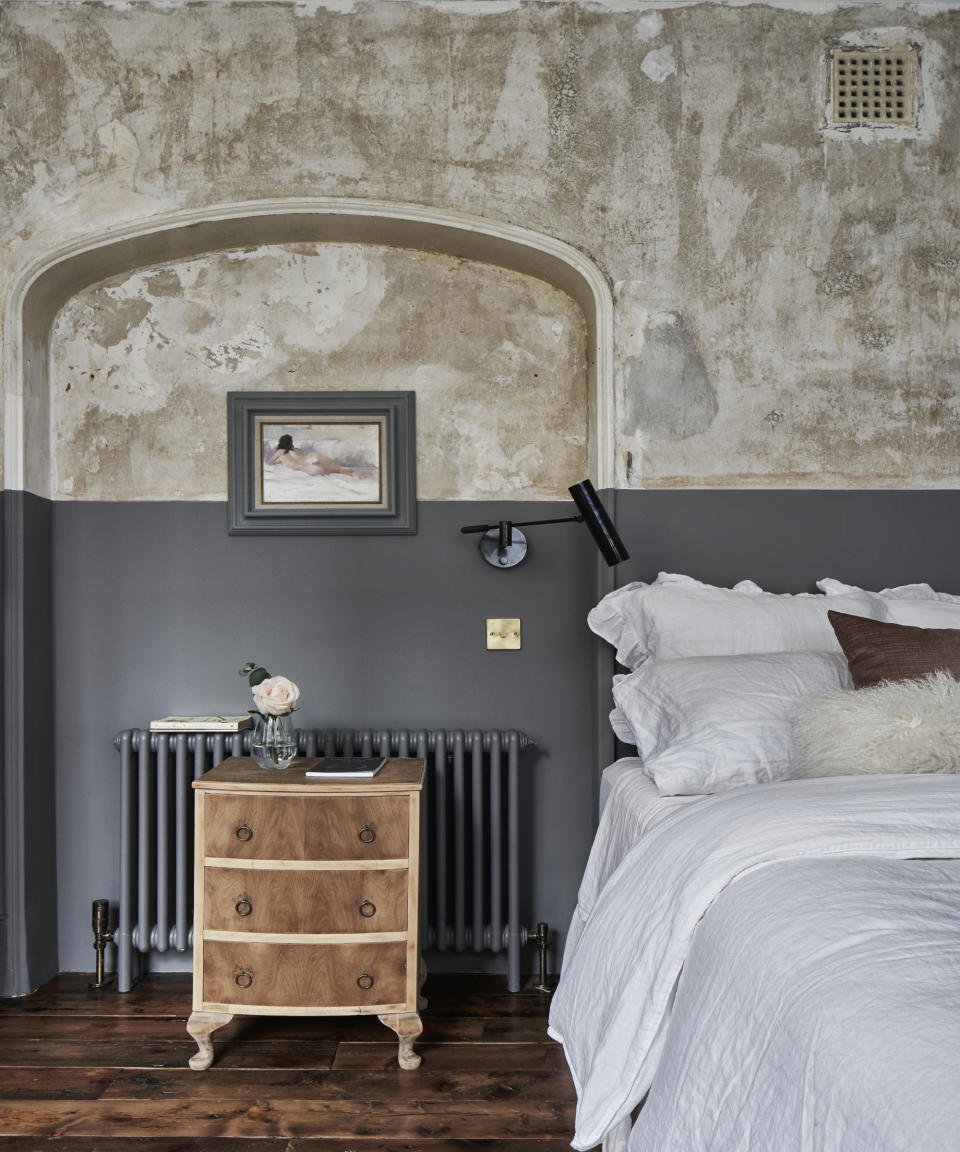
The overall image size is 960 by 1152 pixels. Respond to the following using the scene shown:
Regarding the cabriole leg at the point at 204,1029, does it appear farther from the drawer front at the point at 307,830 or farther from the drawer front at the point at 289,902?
Answer: the drawer front at the point at 307,830

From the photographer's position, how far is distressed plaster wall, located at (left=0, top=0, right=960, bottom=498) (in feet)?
9.36

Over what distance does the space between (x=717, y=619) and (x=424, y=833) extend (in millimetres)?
1175

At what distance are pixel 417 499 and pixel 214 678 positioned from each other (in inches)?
36.4

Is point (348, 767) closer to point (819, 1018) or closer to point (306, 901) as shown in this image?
point (306, 901)

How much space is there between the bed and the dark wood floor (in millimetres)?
355

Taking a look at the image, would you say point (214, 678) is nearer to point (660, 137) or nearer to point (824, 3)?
point (660, 137)

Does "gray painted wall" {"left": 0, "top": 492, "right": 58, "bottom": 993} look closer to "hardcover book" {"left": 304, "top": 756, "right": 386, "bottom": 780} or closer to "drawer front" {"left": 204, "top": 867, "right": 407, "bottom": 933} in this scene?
"drawer front" {"left": 204, "top": 867, "right": 407, "bottom": 933}

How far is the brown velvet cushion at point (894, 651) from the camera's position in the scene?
199 centimetres

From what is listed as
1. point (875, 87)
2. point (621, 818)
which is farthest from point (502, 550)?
point (875, 87)

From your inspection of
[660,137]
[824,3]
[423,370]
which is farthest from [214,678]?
[824,3]

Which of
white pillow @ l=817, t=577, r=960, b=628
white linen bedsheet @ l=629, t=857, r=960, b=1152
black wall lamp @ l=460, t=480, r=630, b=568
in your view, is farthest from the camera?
black wall lamp @ l=460, t=480, r=630, b=568

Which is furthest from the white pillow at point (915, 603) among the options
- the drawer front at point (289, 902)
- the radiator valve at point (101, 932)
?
the radiator valve at point (101, 932)

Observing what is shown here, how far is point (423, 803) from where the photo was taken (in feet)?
9.45

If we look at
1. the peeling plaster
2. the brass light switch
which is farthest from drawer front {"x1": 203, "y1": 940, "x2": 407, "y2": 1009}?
the peeling plaster
